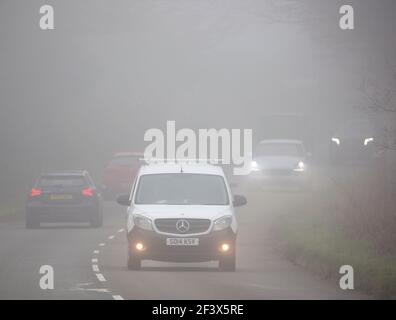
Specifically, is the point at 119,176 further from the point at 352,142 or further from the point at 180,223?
the point at 180,223

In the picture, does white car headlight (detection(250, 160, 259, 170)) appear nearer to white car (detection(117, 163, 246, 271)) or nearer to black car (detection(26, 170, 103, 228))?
black car (detection(26, 170, 103, 228))

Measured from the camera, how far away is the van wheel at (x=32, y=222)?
3966cm

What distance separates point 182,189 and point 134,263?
6.02 ft

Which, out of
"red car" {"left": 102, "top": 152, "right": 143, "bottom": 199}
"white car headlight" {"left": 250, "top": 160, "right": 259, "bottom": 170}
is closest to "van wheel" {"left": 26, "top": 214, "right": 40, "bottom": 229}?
"red car" {"left": 102, "top": 152, "right": 143, "bottom": 199}

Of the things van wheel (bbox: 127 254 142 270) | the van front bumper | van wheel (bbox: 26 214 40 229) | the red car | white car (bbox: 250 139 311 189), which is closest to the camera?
the van front bumper

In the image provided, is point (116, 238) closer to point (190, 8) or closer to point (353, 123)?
point (353, 123)

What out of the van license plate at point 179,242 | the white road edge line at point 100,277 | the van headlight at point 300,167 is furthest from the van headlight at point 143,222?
the van headlight at point 300,167

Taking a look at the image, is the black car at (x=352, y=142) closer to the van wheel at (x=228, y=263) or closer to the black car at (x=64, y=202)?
the black car at (x=64, y=202)

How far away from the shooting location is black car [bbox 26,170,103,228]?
39.3 m

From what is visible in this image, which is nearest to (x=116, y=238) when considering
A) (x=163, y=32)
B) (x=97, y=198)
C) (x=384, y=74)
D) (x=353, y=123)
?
(x=97, y=198)

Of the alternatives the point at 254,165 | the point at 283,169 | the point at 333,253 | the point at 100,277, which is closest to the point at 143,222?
the point at 100,277

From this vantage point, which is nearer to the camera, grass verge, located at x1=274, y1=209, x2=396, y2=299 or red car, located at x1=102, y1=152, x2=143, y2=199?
grass verge, located at x1=274, y1=209, x2=396, y2=299

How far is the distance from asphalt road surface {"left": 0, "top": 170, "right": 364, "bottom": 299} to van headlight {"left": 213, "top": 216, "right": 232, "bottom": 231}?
744mm
